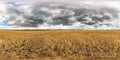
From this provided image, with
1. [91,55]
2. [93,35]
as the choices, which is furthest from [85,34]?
[91,55]

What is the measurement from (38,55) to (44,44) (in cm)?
65

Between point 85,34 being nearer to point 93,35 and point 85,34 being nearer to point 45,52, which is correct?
point 93,35

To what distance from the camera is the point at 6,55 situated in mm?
22781

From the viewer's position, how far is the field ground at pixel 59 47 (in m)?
22.8

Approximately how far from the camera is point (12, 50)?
75.4 feet

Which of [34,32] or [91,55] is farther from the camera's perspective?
[34,32]

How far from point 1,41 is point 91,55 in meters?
3.87

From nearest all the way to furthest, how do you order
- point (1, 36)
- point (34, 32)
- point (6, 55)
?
point (6, 55), point (1, 36), point (34, 32)

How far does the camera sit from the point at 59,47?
76.2ft

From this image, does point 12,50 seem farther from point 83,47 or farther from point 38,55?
point 83,47

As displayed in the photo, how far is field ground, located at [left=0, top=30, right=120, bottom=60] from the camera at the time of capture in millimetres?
22812

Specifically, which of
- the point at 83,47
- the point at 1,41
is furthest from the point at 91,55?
the point at 1,41

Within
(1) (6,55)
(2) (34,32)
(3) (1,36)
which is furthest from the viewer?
(2) (34,32)

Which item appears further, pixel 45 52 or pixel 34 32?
pixel 34 32
